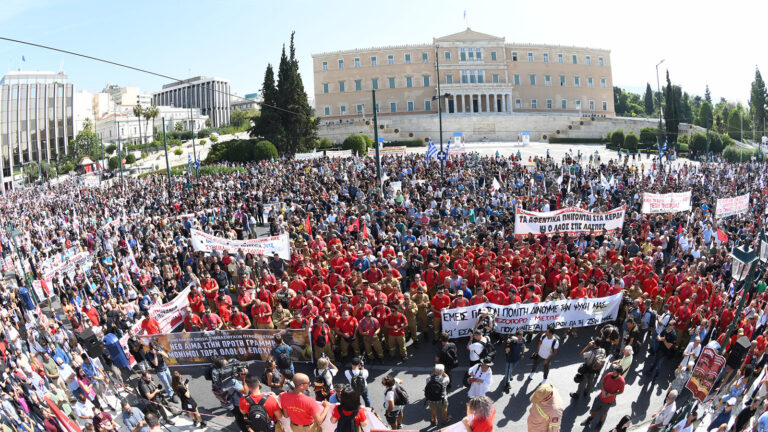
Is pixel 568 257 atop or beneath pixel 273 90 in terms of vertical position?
beneath

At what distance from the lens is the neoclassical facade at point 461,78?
8375cm

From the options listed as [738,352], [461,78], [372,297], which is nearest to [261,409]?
[372,297]

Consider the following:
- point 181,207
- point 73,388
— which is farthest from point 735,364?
point 181,207

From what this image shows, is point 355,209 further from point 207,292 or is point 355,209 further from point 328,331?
point 328,331

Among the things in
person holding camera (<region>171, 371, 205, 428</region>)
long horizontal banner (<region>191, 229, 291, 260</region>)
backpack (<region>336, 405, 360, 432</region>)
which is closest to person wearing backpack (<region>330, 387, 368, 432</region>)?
backpack (<region>336, 405, 360, 432</region>)

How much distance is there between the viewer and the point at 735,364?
9195 millimetres

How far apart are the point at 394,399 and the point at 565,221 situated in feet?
32.5

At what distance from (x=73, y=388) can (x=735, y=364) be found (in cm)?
1158

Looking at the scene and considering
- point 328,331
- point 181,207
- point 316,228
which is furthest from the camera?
point 181,207

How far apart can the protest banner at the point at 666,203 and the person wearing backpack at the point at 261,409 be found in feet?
52.7

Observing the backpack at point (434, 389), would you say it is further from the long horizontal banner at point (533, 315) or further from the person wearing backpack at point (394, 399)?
the long horizontal banner at point (533, 315)

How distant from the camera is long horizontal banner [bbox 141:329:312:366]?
1099cm

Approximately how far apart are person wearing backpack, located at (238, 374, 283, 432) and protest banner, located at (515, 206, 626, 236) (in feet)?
35.2

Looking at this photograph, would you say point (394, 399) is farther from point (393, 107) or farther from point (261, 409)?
point (393, 107)
